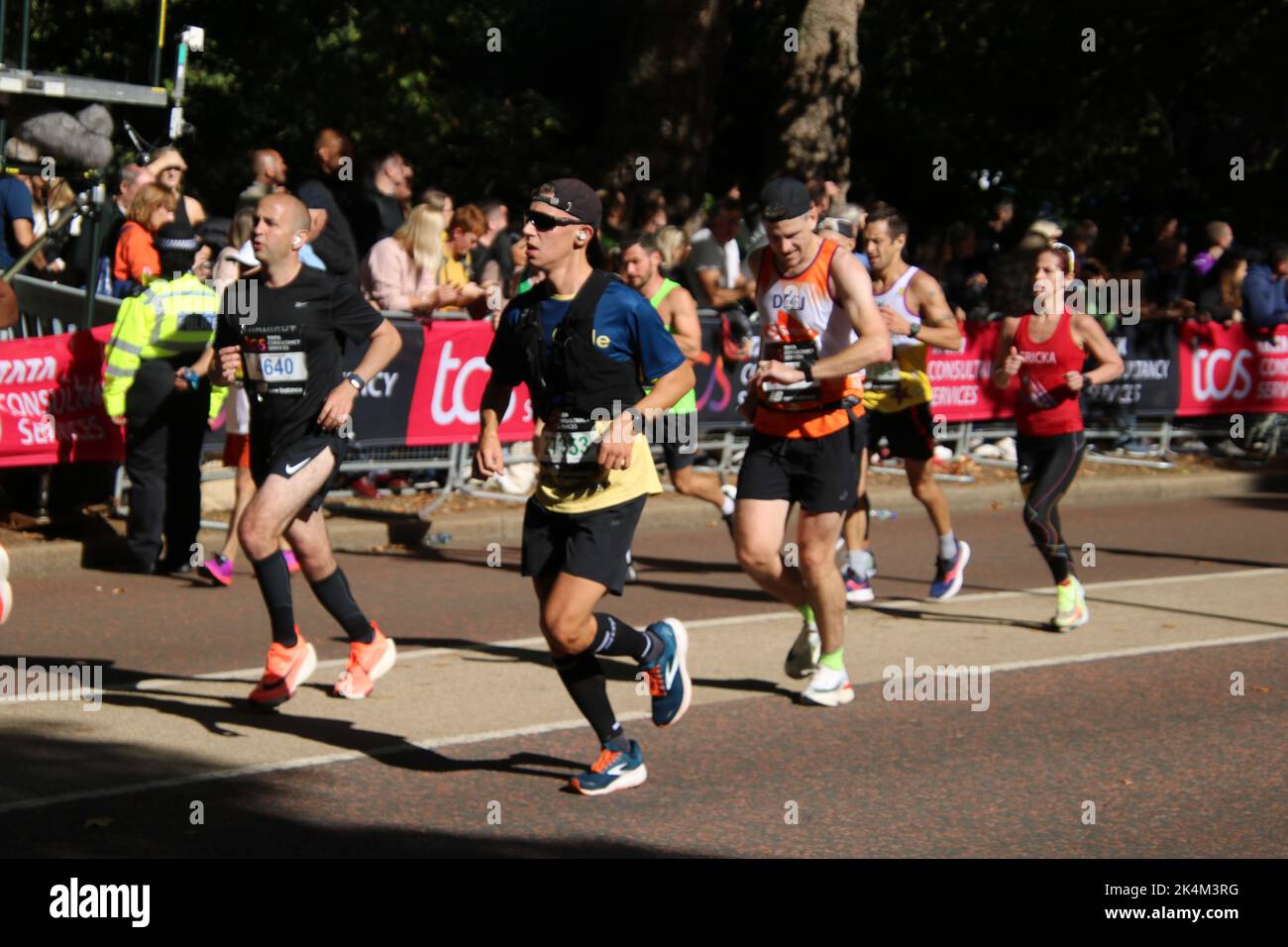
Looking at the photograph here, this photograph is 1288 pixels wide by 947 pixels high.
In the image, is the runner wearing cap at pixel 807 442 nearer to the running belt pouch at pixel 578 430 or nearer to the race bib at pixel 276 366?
the running belt pouch at pixel 578 430

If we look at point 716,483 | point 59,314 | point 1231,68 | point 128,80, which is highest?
point 1231,68

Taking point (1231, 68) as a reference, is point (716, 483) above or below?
below

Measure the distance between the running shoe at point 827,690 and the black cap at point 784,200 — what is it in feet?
6.21

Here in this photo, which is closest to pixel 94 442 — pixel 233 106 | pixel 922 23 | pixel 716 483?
pixel 716 483

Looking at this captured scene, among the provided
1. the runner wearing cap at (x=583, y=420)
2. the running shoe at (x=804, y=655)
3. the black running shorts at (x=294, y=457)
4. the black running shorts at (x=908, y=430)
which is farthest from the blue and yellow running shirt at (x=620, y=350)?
the black running shorts at (x=908, y=430)

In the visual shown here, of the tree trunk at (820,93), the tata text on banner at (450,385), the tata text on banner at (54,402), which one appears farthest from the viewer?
the tree trunk at (820,93)

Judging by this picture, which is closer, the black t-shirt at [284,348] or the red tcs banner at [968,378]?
the black t-shirt at [284,348]

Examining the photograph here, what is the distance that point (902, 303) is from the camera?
10.2 metres

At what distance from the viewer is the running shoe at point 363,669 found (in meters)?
7.84

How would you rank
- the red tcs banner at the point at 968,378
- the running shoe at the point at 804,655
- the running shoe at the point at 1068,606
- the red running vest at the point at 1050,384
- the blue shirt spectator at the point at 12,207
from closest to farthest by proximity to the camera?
the running shoe at the point at 804,655, the running shoe at the point at 1068,606, the red running vest at the point at 1050,384, the blue shirt spectator at the point at 12,207, the red tcs banner at the point at 968,378

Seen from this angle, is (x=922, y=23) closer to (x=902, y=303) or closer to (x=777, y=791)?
(x=902, y=303)

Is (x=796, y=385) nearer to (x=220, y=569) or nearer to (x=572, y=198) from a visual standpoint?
(x=572, y=198)

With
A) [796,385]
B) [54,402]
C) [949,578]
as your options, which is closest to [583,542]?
[796,385]

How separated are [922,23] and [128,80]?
38.8 feet
